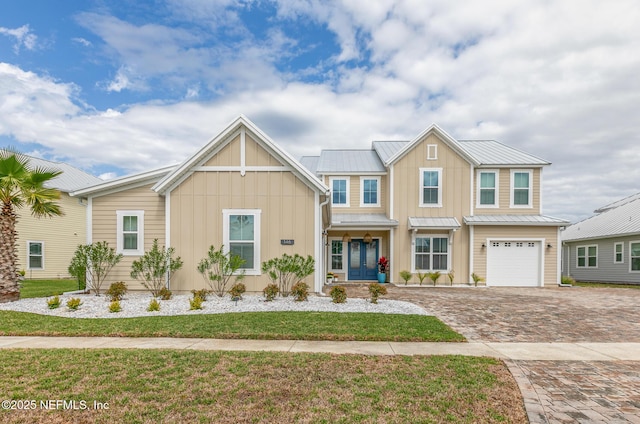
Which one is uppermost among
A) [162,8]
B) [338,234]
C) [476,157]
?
[162,8]

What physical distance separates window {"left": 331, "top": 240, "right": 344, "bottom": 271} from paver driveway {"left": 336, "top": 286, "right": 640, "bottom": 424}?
21.8ft

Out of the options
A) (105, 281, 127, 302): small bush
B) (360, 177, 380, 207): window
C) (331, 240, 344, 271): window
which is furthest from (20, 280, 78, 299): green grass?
(360, 177, 380, 207): window

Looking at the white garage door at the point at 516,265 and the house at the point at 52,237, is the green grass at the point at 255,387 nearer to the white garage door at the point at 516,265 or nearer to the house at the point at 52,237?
the white garage door at the point at 516,265

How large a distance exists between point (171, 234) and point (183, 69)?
6763 mm

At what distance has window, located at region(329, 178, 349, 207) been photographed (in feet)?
68.0

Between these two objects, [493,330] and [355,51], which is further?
[355,51]

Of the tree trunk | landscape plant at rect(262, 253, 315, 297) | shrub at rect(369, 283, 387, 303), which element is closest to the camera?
the tree trunk

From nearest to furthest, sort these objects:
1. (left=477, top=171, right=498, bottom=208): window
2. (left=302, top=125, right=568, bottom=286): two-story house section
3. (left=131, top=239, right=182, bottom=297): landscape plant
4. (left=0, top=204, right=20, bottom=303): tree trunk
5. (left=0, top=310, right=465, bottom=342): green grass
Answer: (left=0, top=310, right=465, bottom=342): green grass
(left=0, top=204, right=20, bottom=303): tree trunk
(left=131, top=239, right=182, bottom=297): landscape plant
(left=302, top=125, right=568, bottom=286): two-story house section
(left=477, top=171, right=498, bottom=208): window

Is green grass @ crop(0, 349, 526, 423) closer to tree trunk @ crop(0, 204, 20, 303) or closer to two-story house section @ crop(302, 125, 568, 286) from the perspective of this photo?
tree trunk @ crop(0, 204, 20, 303)

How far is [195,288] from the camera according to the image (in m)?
12.7

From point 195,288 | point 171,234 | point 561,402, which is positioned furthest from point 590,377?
point 171,234

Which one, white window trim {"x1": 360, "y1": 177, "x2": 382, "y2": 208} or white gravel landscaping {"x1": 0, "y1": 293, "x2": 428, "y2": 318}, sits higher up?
white window trim {"x1": 360, "y1": 177, "x2": 382, "y2": 208}

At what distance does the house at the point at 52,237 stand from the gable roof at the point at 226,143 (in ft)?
42.5

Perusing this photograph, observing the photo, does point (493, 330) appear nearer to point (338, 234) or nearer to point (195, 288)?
point (195, 288)
